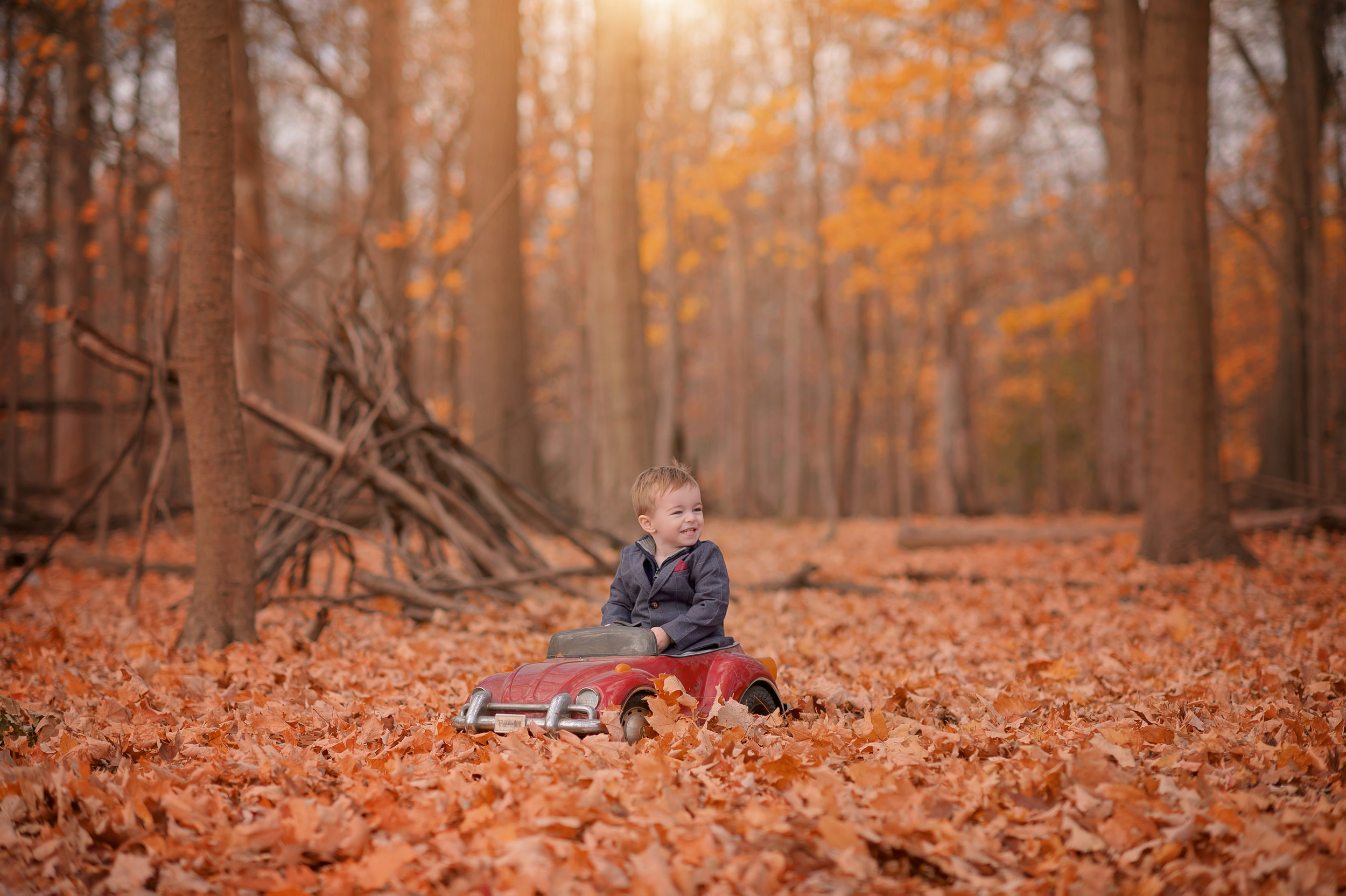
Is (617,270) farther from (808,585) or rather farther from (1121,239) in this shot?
(1121,239)

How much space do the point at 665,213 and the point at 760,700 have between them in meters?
11.4

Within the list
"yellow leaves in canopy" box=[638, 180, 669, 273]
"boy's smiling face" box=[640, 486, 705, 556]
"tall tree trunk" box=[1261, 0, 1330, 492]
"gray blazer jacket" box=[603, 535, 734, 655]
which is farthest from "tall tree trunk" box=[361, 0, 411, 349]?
"tall tree trunk" box=[1261, 0, 1330, 492]

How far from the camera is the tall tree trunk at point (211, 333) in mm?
4824

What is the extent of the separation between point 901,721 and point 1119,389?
47.6 ft

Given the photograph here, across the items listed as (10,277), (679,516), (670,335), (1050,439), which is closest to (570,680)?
(679,516)

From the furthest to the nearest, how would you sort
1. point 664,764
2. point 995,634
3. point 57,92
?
point 57,92 < point 995,634 < point 664,764

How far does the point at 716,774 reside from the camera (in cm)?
279

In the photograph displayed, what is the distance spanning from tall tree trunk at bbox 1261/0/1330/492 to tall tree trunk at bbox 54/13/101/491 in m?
16.4

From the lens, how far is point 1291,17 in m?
11.6

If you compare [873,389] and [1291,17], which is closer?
[1291,17]

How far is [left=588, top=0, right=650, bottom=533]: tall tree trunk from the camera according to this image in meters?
10.2

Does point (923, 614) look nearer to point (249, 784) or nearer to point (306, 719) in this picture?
point (306, 719)

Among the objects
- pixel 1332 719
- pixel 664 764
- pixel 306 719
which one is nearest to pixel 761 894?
pixel 664 764

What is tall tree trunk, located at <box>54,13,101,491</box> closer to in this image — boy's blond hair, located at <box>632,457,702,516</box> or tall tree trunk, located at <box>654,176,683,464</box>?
tall tree trunk, located at <box>654,176,683,464</box>
